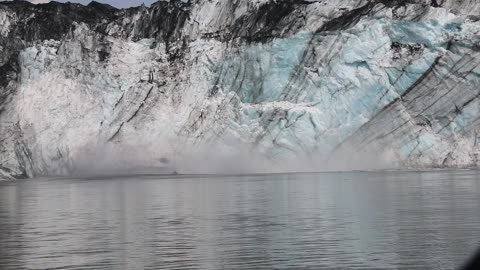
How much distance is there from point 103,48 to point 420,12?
96.5 feet

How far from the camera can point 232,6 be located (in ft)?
266

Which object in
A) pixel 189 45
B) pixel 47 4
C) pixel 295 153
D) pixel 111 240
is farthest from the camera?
pixel 47 4

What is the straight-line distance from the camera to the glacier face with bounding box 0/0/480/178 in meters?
65.4

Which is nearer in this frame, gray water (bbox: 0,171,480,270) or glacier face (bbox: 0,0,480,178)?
gray water (bbox: 0,171,480,270)

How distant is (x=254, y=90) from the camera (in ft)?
233

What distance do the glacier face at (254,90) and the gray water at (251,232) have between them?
88.0ft

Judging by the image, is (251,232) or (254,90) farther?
(254,90)

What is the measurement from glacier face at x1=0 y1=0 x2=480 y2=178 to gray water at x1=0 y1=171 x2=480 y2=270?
88.0ft

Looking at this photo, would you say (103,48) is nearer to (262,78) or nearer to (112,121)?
(112,121)

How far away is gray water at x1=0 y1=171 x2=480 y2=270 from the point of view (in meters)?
17.0

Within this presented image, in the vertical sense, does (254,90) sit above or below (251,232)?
above

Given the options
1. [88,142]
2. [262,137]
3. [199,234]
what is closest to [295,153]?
[262,137]

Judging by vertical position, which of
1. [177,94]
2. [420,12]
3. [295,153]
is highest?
[420,12]

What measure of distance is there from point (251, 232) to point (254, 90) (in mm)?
48819
